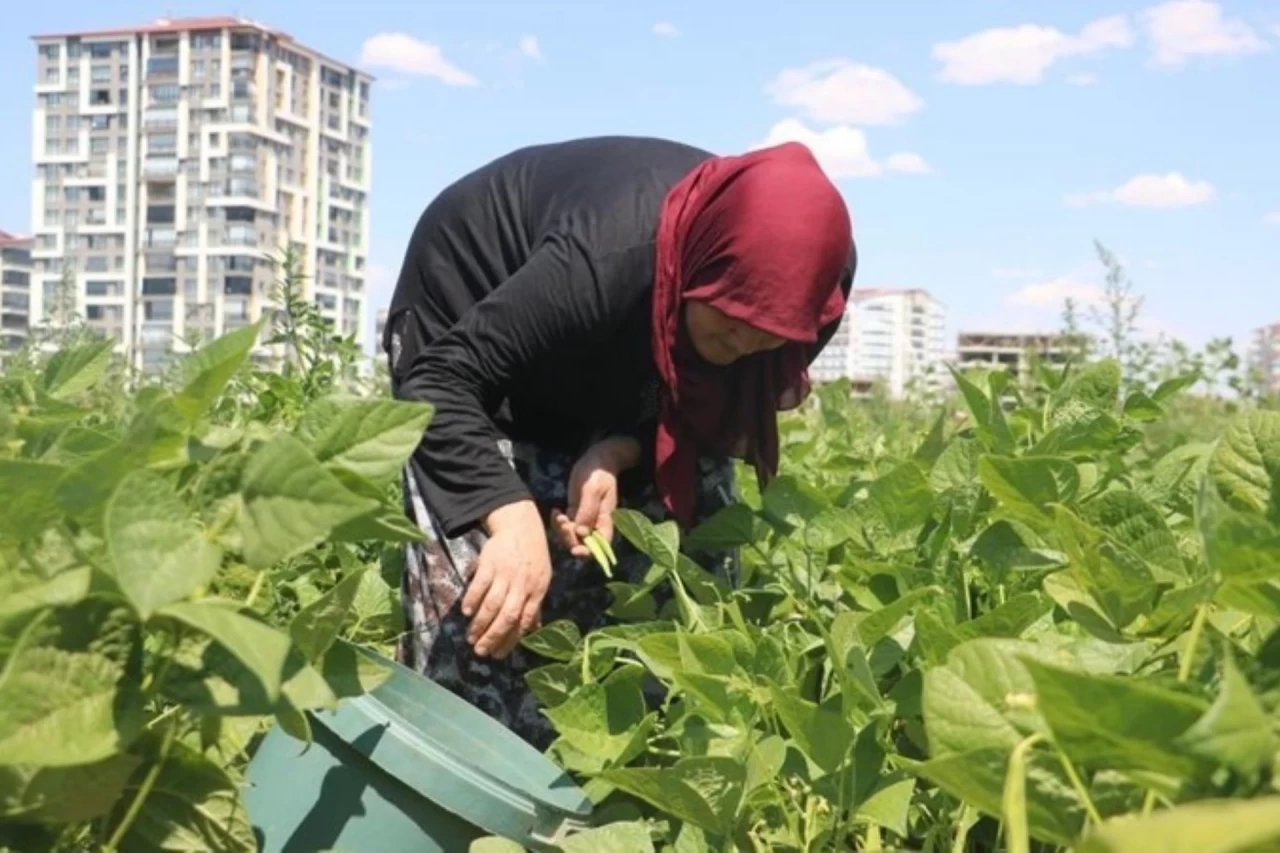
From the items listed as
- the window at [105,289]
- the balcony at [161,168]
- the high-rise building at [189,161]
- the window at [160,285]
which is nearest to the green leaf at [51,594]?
the high-rise building at [189,161]

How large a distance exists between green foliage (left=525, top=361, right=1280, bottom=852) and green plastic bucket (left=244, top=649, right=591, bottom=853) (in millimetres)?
74

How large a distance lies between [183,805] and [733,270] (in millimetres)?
1042

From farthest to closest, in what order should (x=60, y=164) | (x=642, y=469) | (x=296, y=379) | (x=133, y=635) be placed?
(x=60, y=164), (x=296, y=379), (x=642, y=469), (x=133, y=635)

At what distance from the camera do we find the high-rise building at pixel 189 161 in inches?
2362

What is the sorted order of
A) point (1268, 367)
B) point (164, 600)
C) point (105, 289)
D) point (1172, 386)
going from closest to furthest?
point (164, 600)
point (1172, 386)
point (1268, 367)
point (105, 289)

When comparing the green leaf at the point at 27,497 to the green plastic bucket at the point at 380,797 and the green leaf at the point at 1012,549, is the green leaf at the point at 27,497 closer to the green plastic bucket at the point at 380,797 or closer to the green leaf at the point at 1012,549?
the green plastic bucket at the point at 380,797

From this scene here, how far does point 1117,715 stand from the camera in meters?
0.57

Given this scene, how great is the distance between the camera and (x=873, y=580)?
4.44 feet

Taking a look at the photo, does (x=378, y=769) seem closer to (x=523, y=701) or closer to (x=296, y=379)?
(x=523, y=701)

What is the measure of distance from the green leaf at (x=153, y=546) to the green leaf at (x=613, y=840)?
0.46 m

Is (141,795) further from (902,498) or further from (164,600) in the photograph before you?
(902,498)

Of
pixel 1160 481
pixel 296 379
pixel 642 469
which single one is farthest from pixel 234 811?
pixel 296 379

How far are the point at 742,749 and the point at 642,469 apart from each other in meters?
1.01

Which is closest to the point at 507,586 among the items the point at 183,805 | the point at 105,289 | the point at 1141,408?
the point at 1141,408
